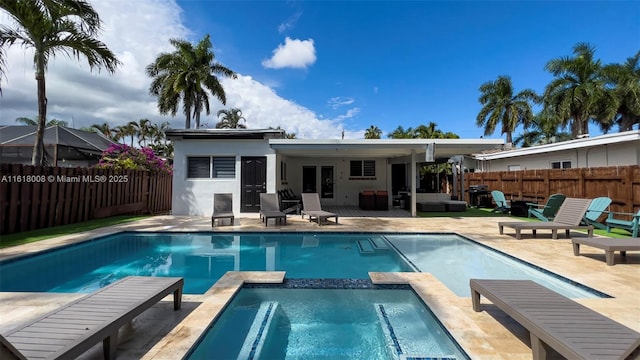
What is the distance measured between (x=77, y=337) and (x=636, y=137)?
1592 cm

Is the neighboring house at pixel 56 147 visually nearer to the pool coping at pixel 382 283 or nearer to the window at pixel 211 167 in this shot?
the window at pixel 211 167

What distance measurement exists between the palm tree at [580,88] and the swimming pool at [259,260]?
20.9m

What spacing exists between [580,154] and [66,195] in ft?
70.1

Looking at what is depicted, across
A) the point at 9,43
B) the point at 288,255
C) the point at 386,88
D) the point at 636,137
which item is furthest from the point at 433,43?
the point at 9,43

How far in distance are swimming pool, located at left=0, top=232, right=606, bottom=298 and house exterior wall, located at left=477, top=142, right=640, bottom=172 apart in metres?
9.02

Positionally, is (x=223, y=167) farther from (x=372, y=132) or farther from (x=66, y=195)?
(x=372, y=132)

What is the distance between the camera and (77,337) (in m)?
2.08

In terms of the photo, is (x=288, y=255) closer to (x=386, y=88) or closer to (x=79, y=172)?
(x=79, y=172)

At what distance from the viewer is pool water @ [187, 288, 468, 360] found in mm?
2865

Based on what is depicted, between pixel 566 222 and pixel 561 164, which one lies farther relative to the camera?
pixel 561 164

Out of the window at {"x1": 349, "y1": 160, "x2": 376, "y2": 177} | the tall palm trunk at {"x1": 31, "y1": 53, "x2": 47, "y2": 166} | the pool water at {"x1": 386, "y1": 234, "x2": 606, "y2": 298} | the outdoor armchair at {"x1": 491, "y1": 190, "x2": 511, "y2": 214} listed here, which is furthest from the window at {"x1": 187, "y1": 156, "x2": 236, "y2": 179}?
the outdoor armchair at {"x1": 491, "y1": 190, "x2": 511, "y2": 214}

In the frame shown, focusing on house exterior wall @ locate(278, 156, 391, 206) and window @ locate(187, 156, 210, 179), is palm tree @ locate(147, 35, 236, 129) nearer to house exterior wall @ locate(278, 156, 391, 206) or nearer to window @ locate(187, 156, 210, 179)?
window @ locate(187, 156, 210, 179)

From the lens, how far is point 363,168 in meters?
16.4

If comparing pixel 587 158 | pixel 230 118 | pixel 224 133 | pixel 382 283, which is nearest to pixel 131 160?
pixel 224 133
